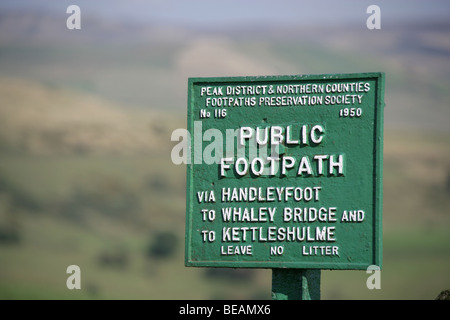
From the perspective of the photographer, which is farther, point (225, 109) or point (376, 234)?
point (225, 109)

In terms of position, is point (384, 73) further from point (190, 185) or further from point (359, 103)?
point (190, 185)

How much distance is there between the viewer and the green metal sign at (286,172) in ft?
43.3

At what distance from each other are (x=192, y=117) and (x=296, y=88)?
1.70 meters

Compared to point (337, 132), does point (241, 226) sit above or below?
below

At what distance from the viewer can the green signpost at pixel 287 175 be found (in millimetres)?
13211

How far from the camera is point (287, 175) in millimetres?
13555

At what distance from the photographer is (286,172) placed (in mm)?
13539

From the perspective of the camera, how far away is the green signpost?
13211 millimetres

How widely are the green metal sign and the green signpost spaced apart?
15mm

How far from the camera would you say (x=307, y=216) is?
13398 millimetres

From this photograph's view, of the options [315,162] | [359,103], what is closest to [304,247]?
[315,162]

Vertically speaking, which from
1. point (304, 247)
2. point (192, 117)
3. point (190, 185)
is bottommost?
point (304, 247)

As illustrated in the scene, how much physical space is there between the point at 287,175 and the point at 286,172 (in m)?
0.05

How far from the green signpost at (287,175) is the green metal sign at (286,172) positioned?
0.02 metres
